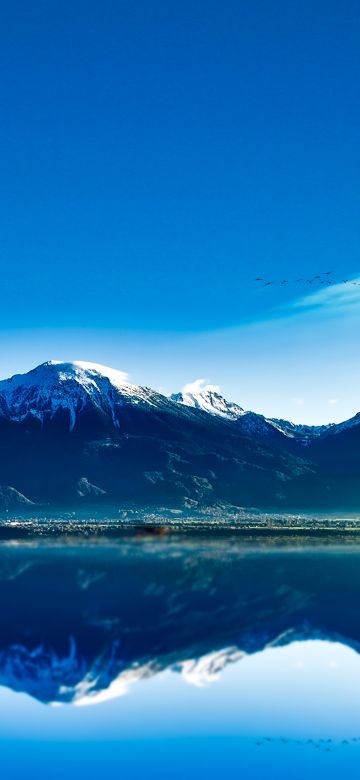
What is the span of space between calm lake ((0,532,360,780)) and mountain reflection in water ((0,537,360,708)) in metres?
0.13

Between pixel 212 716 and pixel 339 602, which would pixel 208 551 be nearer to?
pixel 339 602

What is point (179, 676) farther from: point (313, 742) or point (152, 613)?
point (152, 613)

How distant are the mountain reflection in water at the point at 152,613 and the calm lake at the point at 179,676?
130 millimetres

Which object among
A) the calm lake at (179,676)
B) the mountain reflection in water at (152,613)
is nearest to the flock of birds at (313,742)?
the calm lake at (179,676)

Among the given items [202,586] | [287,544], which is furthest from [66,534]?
[202,586]

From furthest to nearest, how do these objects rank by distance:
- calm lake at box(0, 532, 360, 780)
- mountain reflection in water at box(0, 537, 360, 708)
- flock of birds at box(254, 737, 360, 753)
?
1. mountain reflection in water at box(0, 537, 360, 708)
2. flock of birds at box(254, 737, 360, 753)
3. calm lake at box(0, 532, 360, 780)

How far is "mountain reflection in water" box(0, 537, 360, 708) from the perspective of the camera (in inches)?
1865

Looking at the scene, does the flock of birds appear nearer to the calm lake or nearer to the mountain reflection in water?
the calm lake

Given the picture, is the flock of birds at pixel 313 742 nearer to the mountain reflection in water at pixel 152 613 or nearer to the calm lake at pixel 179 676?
the calm lake at pixel 179 676

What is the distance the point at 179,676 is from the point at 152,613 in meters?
17.4

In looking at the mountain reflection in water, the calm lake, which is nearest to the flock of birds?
the calm lake

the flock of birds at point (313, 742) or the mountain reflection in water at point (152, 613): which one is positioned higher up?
the mountain reflection in water at point (152, 613)

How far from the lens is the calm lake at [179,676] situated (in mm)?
35219

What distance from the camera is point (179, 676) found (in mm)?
46562
